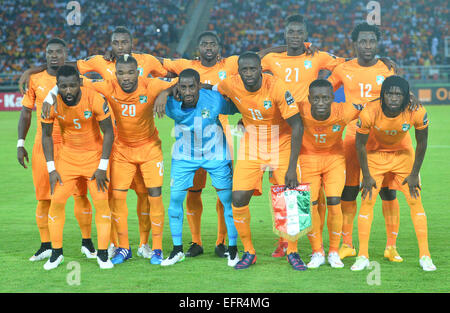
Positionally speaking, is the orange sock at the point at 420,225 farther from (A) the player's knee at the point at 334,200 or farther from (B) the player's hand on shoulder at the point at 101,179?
(B) the player's hand on shoulder at the point at 101,179

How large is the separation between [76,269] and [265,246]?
221 centimetres

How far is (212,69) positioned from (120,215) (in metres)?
2.04

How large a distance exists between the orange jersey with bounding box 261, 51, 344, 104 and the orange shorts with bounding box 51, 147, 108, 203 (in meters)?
2.34

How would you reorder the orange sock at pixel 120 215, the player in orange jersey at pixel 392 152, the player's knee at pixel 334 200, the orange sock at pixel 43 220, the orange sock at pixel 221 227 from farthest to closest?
the orange sock at pixel 221 227 → the orange sock at pixel 43 220 → the orange sock at pixel 120 215 → the player's knee at pixel 334 200 → the player in orange jersey at pixel 392 152

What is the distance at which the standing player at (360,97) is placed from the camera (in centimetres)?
654

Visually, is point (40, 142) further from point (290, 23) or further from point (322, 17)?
point (322, 17)

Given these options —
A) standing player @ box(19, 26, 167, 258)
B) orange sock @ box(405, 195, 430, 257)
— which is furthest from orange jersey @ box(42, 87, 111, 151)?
orange sock @ box(405, 195, 430, 257)

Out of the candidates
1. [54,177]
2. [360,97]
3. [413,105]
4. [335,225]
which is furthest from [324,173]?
[54,177]

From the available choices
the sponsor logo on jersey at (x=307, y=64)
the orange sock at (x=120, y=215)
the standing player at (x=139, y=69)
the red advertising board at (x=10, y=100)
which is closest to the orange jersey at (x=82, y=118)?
the orange sock at (x=120, y=215)

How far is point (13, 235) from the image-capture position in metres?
7.60

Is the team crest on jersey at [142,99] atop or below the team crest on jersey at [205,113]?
atop

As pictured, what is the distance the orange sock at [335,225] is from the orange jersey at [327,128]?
0.59 metres

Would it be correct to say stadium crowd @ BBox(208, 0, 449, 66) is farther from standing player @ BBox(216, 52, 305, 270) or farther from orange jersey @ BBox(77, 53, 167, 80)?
standing player @ BBox(216, 52, 305, 270)
